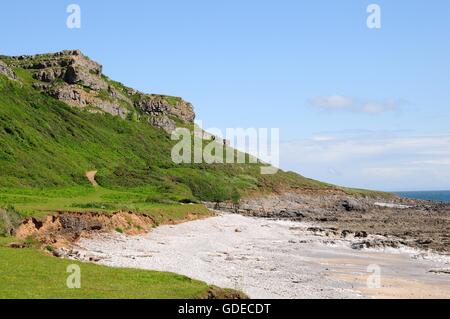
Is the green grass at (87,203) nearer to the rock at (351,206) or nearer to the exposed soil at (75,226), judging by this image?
the exposed soil at (75,226)

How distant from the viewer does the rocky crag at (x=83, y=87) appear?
159 metres

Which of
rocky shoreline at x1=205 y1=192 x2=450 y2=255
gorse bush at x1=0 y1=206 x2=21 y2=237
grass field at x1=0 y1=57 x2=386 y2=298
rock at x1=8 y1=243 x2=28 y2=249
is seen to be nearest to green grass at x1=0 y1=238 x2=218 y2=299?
grass field at x1=0 y1=57 x2=386 y2=298

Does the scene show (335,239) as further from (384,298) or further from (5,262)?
(5,262)

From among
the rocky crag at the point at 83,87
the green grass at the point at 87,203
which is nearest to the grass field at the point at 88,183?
the green grass at the point at 87,203

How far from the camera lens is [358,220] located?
103m

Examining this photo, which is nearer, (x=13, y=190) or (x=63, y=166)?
(x=13, y=190)

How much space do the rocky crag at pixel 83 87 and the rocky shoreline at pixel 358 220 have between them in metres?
62.1

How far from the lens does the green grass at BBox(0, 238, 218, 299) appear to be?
24.6 meters

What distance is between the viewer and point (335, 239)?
69.3 metres

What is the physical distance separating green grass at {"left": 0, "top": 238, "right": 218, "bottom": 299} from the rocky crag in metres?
124

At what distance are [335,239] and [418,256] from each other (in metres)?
16.8

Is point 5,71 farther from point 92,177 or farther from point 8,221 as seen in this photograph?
point 8,221

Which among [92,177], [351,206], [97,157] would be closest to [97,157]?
[97,157]
